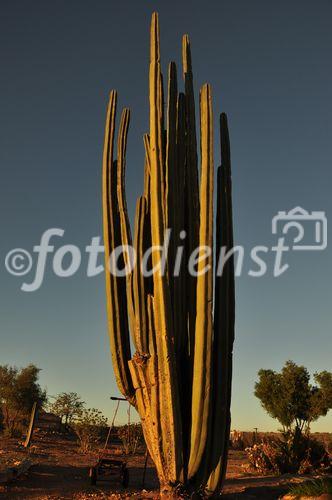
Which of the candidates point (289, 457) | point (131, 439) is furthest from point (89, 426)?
point (289, 457)

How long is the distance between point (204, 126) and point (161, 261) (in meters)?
2.51

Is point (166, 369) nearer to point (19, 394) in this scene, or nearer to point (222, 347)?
point (222, 347)

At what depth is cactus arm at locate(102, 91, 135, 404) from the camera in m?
8.31

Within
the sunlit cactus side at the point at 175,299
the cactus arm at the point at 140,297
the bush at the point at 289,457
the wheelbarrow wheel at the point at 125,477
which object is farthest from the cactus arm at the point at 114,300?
the bush at the point at 289,457

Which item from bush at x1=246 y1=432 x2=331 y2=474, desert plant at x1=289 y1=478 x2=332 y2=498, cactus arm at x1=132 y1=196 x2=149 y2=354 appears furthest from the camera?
bush at x1=246 y1=432 x2=331 y2=474

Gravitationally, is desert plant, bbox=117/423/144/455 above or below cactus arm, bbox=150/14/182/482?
below

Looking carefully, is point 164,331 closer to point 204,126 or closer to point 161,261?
point 161,261

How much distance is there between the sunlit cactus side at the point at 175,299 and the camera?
7465mm

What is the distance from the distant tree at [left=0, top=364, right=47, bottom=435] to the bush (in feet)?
A: 46.9

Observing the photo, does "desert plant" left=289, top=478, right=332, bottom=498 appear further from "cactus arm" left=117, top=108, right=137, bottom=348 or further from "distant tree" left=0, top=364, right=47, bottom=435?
"distant tree" left=0, top=364, right=47, bottom=435

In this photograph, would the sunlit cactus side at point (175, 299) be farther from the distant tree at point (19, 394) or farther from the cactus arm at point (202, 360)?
the distant tree at point (19, 394)

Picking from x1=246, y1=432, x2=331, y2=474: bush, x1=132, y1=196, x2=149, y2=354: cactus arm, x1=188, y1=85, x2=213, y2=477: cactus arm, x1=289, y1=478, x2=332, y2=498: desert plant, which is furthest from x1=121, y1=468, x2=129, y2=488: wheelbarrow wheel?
x1=246, y1=432, x2=331, y2=474: bush

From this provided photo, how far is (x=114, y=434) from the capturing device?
1014 inches

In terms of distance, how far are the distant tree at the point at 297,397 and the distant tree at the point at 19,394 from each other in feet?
39.8
